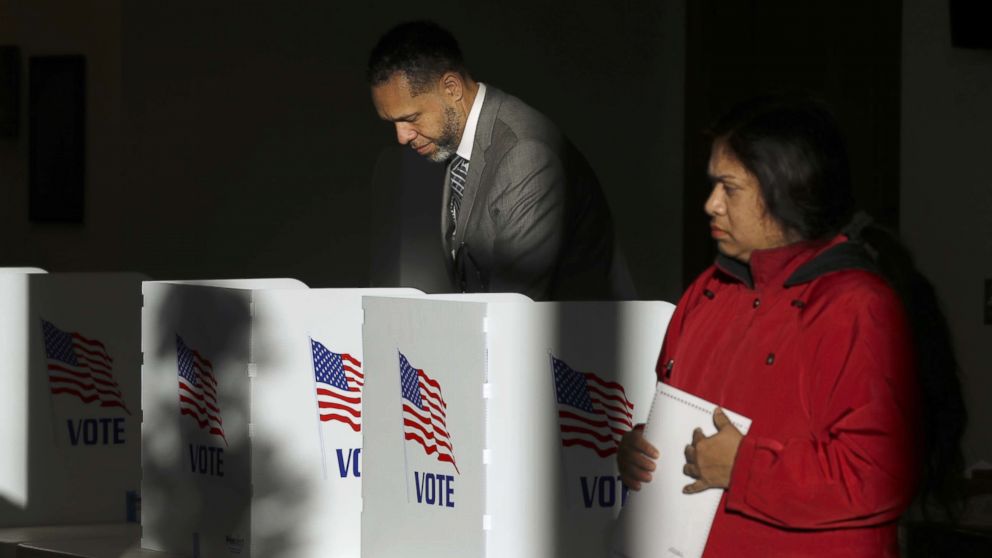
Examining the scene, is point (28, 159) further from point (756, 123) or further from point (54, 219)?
point (756, 123)

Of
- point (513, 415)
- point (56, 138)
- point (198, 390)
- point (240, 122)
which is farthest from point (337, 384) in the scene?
point (56, 138)

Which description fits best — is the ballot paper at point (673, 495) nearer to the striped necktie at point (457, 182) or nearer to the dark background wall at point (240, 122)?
the striped necktie at point (457, 182)

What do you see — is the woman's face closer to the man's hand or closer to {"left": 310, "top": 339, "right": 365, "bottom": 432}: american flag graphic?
the man's hand

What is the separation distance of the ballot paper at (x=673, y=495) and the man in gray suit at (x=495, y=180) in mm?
1103

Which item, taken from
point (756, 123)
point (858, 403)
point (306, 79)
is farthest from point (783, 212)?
point (306, 79)

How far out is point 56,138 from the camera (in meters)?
7.69

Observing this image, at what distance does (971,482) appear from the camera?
4.48 metres

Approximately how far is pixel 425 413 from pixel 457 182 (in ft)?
3.44

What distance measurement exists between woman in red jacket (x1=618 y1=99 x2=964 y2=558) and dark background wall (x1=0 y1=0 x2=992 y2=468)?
3.89m

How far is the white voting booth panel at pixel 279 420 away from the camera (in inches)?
128

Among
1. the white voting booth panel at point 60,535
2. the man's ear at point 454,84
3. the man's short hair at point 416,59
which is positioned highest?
the man's short hair at point 416,59

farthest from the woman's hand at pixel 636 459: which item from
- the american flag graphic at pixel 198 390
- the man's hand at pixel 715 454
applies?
the american flag graphic at pixel 198 390

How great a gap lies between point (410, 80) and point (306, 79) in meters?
3.48

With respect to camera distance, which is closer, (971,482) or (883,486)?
(883,486)
